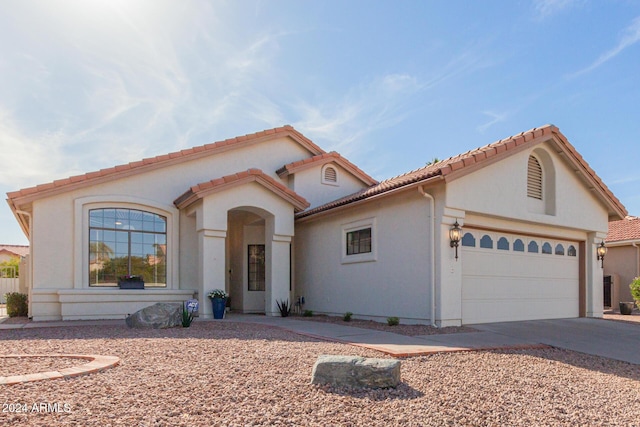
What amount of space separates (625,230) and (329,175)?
1378cm

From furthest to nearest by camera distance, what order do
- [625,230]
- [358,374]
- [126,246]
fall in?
[625,230] → [126,246] → [358,374]

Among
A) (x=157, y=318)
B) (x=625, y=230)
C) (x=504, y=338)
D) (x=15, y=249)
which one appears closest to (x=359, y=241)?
(x=504, y=338)

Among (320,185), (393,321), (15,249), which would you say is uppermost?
(320,185)

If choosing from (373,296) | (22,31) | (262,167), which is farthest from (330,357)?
(262,167)

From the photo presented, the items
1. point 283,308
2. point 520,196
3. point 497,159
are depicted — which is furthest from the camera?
point 283,308

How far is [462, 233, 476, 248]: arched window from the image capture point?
11.6m

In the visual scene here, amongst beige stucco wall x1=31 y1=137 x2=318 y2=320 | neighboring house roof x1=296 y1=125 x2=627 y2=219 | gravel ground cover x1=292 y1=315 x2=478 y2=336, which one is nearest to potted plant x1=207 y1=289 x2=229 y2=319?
beige stucco wall x1=31 y1=137 x2=318 y2=320

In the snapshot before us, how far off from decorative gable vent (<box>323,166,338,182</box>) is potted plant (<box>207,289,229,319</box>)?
20.4ft

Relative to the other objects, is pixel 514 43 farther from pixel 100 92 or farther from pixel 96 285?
pixel 96 285

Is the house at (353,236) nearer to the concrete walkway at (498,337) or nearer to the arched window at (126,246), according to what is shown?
the arched window at (126,246)

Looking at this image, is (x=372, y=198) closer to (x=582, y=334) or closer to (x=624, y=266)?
(x=582, y=334)

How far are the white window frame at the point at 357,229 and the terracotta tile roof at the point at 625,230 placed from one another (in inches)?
510

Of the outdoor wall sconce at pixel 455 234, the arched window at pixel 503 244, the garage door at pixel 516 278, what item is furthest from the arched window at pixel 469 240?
the arched window at pixel 503 244

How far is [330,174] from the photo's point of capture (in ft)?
56.8
